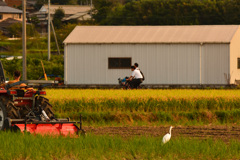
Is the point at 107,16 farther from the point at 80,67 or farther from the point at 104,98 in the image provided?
the point at 104,98

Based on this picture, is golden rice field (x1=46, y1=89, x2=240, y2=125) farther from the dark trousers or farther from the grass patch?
the grass patch

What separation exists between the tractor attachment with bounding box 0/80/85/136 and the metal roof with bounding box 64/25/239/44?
2066 cm

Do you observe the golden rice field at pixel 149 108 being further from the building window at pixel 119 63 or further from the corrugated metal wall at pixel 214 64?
the building window at pixel 119 63

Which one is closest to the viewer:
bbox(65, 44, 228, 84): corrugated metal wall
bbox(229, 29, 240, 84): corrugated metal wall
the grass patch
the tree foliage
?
the grass patch

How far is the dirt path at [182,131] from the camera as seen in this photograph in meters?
14.9

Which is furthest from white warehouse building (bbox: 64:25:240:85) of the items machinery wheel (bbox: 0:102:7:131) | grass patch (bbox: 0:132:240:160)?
grass patch (bbox: 0:132:240:160)

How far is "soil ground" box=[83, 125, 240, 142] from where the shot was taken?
1490cm

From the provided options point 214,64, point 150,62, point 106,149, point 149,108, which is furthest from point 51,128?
point 214,64

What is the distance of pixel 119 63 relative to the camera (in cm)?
3494

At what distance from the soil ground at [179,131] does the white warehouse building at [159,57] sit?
1768cm

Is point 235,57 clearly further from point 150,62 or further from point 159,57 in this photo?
point 150,62

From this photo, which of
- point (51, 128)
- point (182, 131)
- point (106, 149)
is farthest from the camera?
point (182, 131)

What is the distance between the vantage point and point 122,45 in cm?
3488

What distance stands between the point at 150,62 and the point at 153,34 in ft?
6.59
